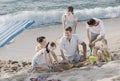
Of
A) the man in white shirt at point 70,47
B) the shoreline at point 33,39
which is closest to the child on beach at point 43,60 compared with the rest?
the man in white shirt at point 70,47

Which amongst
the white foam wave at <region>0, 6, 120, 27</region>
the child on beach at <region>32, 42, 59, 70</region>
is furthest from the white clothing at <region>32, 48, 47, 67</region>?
the white foam wave at <region>0, 6, 120, 27</region>

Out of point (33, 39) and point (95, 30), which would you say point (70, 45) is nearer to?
point (95, 30)

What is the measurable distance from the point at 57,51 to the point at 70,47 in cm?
105

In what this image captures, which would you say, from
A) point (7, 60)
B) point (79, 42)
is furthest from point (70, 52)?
point (7, 60)

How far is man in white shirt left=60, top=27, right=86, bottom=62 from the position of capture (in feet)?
27.6

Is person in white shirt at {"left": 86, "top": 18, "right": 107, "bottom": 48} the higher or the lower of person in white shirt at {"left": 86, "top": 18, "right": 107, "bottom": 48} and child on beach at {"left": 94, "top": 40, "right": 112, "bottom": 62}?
the higher

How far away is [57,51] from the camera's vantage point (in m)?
9.48

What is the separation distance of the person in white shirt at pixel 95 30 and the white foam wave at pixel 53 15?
4.75 meters

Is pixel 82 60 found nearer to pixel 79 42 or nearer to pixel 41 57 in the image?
pixel 79 42

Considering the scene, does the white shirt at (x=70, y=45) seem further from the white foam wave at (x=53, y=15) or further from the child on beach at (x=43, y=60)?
the white foam wave at (x=53, y=15)

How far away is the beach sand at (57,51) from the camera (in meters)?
7.55

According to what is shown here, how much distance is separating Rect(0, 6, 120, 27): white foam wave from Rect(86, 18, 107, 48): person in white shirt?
4.75m

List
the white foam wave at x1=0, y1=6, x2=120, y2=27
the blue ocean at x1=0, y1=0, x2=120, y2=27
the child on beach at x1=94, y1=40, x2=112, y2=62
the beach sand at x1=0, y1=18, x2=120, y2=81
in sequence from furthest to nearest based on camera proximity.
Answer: the blue ocean at x1=0, y1=0, x2=120, y2=27 < the white foam wave at x1=0, y1=6, x2=120, y2=27 < the child on beach at x1=94, y1=40, x2=112, y2=62 < the beach sand at x1=0, y1=18, x2=120, y2=81

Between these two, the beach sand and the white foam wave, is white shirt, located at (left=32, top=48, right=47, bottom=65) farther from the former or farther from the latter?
the white foam wave
